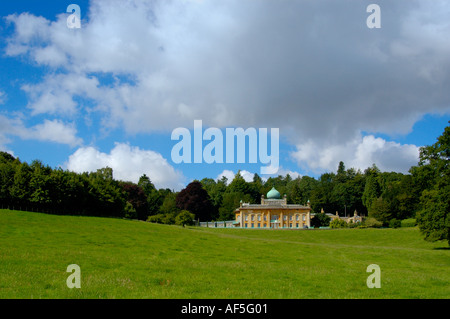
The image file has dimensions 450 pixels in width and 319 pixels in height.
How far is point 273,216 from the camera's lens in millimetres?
125625

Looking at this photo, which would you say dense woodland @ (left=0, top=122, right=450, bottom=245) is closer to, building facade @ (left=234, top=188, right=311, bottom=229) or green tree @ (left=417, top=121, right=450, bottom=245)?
green tree @ (left=417, top=121, right=450, bottom=245)

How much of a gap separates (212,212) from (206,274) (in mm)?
123489

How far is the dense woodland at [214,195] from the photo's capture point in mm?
47125

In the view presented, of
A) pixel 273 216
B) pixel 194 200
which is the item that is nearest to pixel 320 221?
pixel 273 216

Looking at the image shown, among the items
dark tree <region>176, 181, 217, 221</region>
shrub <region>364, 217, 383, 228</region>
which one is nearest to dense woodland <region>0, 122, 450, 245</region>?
dark tree <region>176, 181, 217, 221</region>

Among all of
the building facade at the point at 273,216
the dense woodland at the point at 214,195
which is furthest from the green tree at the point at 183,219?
the building facade at the point at 273,216

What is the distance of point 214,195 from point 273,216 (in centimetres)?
3845

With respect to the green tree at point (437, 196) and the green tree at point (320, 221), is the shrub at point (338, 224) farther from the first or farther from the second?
the green tree at point (437, 196)

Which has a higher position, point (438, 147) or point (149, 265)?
point (438, 147)

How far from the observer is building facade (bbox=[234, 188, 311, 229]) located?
123438 millimetres

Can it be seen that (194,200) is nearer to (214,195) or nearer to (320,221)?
(214,195)

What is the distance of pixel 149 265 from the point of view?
69.8 ft
